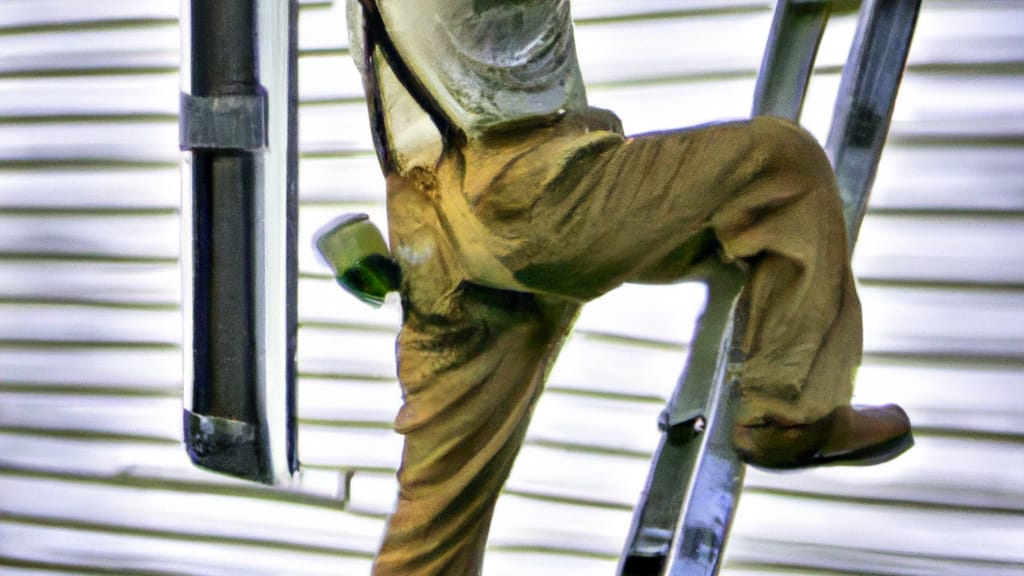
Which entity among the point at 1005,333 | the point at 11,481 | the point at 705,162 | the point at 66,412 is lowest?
the point at 11,481

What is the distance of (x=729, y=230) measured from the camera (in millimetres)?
542

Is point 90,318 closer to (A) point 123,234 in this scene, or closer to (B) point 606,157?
(A) point 123,234

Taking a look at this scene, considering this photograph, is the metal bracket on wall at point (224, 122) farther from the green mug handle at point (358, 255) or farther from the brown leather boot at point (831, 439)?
the brown leather boot at point (831, 439)

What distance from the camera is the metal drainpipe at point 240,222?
63 cm

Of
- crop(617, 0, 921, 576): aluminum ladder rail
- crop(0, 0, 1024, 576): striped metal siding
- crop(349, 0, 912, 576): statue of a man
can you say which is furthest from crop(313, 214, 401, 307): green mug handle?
crop(0, 0, 1024, 576): striped metal siding

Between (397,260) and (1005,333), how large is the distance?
2.82 feet

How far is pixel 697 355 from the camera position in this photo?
67cm

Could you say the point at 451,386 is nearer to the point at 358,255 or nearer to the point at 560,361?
the point at 358,255

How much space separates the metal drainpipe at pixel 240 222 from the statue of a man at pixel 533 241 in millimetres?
61

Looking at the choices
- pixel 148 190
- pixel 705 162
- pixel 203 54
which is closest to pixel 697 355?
pixel 705 162

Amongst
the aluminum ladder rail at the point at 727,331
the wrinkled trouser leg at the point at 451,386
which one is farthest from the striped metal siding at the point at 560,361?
the wrinkled trouser leg at the point at 451,386

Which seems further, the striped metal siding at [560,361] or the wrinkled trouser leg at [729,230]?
the striped metal siding at [560,361]

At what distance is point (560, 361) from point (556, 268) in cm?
84

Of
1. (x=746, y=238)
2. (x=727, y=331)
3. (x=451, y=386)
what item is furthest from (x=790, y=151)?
(x=451, y=386)
